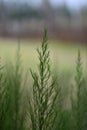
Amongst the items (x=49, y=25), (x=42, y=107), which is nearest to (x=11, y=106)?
(x=42, y=107)

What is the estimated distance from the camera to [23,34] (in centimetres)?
1166

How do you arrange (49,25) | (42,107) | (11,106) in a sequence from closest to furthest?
(42,107), (11,106), (49,25)

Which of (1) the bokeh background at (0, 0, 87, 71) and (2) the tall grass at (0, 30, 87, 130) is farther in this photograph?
(1) the bokeh background at (0, 0, 87, 71)

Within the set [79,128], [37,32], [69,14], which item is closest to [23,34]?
[37,32]

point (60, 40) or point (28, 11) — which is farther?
point (60, 40)

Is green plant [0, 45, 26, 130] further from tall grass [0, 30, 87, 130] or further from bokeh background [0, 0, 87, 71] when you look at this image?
bokeh background [0, 0, 87, 71]

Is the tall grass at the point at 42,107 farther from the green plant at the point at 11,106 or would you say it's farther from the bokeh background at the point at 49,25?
the bokeh background at the point at 49,25

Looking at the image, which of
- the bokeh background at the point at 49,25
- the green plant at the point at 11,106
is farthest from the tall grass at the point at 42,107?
the bokeh background at the point at 49,25

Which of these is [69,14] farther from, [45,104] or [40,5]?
[45,104]

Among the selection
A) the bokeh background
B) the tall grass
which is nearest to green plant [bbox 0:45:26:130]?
the tall grass

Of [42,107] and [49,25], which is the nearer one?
[42,107]

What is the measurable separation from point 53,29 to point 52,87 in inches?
416

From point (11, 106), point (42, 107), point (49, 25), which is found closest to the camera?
point (42, 107)

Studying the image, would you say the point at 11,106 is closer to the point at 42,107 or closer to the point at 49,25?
the point at 42,107
